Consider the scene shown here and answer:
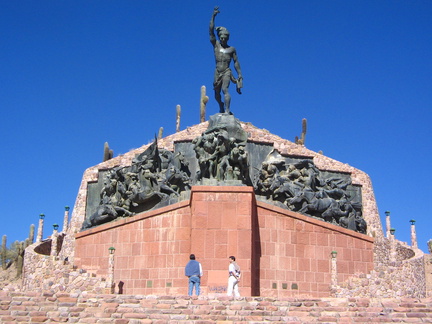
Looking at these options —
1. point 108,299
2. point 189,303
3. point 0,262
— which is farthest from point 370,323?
point 0,262

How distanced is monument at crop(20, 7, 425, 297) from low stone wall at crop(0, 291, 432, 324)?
15.3 ft

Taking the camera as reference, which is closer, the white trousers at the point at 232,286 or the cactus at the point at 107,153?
the white trousers at the point at 232,286

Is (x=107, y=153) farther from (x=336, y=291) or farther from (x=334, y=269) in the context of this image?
(x=336, y=291)

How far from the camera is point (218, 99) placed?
86.0ft

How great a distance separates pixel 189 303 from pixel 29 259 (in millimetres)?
18619

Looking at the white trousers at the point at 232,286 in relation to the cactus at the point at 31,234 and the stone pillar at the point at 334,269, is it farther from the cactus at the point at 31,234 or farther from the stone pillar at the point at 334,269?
the cactus at the point at 31,234

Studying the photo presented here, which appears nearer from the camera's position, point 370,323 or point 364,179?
point 370,323

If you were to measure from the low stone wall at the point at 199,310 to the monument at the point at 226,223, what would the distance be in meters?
4.68

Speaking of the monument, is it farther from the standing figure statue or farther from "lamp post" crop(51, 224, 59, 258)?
"lamp post" crop(51, 224, 59, 258)

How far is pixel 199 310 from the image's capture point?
16766mm

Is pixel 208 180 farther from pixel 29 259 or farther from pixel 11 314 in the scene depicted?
pixel 29 259

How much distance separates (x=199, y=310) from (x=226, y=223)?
6.03 metres

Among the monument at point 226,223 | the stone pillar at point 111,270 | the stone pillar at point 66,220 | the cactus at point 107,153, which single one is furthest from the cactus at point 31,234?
the stone pillar at point 111,270

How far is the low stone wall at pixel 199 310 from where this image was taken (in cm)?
1664
